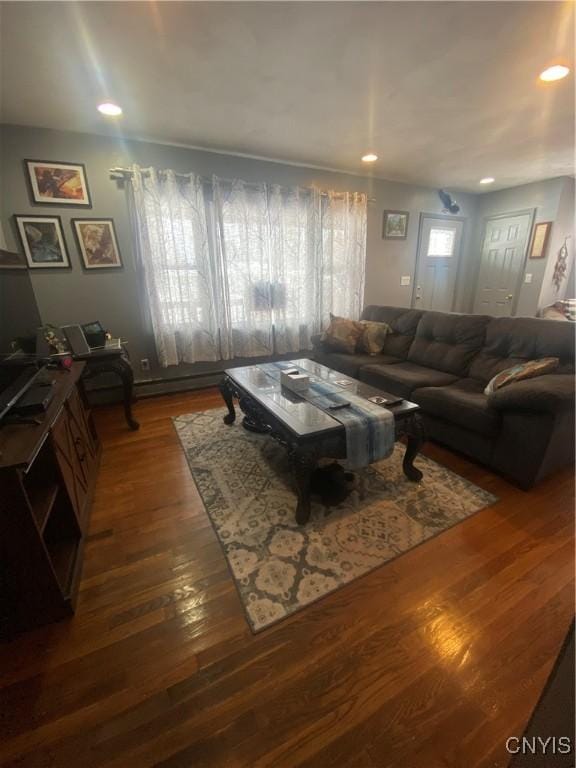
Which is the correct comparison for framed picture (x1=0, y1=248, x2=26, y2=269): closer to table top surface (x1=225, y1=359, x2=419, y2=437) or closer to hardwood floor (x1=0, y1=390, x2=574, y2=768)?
table top surface (x1=225, y1=359, x2=419, y2=437)

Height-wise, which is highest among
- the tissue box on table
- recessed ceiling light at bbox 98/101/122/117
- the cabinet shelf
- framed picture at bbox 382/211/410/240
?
recessed ceiling light at bbox 98/101/122/117

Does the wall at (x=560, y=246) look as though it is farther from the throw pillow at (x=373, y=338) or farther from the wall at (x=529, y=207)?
the throw pillow at (x=373, y=338)

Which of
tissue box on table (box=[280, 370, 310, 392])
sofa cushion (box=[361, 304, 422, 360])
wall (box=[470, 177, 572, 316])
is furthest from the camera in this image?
wall (box=[470, 177, 572, 316])

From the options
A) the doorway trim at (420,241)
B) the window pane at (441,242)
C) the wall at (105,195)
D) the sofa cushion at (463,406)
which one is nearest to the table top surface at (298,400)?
the sofa cushion at (463,406)

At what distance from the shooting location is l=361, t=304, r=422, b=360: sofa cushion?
10.8 ft

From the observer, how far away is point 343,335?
3.35 m

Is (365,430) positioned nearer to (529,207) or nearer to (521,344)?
(521,344)

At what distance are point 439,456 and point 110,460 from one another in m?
2.39

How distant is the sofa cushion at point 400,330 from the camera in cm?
330

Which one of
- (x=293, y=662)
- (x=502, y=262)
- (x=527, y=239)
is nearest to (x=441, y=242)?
(x=502, y=262)

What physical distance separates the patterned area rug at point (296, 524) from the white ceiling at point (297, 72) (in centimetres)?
238

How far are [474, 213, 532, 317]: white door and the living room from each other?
0.95 m

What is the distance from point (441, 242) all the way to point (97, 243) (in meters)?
4.69

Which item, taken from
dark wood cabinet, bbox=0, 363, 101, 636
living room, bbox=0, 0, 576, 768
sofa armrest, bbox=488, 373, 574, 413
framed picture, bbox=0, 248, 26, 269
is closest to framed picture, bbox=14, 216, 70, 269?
living room, bbox=0, 0, 576, 768
